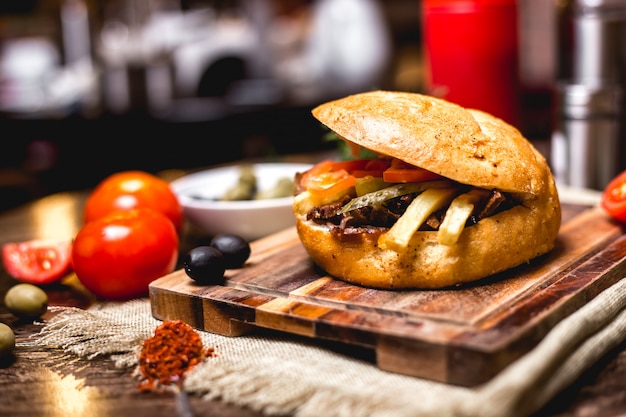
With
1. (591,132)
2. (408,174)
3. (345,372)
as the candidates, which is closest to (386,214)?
(408,174)

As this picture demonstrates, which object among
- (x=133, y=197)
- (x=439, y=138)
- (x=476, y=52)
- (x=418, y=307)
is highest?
(x=476, y=52)

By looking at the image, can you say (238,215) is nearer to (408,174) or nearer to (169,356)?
(408,174)

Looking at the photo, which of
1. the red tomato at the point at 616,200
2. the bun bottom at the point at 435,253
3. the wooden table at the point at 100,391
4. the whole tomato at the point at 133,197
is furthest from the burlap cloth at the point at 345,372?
the whole tomato at the point at 133,197

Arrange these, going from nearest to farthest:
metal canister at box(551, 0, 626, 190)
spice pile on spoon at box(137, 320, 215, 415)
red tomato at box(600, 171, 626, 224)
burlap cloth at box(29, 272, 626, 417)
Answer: burlap cloth at box(29, 272, 626, 417), spice pile on spoon at box(137, 320, 215, 415), red tomato at box(600, 171, 626, 224), metal canister at box(551, 0, 626, 190)

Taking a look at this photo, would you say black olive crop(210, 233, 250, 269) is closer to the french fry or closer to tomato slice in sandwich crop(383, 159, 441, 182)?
tomato slice in sandwich crop(383, 159, 441, 182)

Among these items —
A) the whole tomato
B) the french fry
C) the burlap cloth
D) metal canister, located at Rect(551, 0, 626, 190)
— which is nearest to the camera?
the burlap cloth

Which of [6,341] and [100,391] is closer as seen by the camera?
[100,391]

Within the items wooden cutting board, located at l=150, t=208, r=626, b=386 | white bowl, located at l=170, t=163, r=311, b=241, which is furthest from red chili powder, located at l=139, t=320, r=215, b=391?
white bowl, located at l=170, t=163, r=311, b=241
